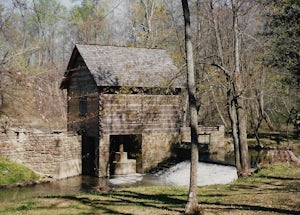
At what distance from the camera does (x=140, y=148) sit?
92.0ft

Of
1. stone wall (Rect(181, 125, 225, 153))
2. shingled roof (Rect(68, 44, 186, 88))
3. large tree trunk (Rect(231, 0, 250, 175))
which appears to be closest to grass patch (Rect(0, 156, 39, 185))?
shingled roof (Rect(68, 44, 186, 88))

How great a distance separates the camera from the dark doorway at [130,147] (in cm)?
2752

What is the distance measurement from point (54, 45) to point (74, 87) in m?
32.4

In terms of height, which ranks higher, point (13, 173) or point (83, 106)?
point (83, 106)

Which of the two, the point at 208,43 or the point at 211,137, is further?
the point at 208,43

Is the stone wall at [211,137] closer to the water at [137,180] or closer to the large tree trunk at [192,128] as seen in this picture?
the water at [137,180]

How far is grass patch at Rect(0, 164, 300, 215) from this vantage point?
10180 mm

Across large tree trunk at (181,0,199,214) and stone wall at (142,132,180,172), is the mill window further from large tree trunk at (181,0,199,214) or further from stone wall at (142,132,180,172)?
large tree trunk at (181,0,199,214)

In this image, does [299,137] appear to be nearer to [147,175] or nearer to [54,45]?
[147,175]

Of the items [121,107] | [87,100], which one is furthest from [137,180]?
[87,100]

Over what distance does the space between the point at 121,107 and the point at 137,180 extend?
5.09 metres

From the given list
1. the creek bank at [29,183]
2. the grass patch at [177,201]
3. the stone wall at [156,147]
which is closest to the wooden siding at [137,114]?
the stone wall at [156,147]

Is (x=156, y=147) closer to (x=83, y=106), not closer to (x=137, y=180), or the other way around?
(x=137, y=180)

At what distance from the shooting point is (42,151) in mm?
24781
